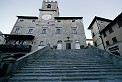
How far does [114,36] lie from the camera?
44.5 feet

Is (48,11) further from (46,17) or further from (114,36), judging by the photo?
(114,36)

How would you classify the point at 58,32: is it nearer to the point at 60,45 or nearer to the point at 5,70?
the point at 60,45

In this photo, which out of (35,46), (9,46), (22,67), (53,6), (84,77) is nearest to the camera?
(84,77)

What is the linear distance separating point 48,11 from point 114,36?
17430 mm

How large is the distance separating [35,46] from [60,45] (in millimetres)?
5492

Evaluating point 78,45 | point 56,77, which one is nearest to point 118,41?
point 78,45

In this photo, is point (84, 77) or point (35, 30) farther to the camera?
point (35, 30)

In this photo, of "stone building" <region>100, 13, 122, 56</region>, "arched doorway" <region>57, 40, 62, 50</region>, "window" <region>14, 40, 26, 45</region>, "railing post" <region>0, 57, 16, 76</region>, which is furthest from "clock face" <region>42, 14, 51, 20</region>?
"railing post" <region>0, 57, 16, 76</region>

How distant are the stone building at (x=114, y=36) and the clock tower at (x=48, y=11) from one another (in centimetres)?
1379

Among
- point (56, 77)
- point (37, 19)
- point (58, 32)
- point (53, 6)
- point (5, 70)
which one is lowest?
point (56, 77)

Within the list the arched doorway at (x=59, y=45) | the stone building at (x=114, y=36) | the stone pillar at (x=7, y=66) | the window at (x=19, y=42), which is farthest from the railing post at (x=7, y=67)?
the stone building at (x=114, y=36)

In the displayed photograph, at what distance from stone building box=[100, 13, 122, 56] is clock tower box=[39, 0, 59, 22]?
13789 millimetres

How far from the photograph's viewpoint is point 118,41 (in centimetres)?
1241

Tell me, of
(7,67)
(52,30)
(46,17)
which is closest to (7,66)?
(7,67)
